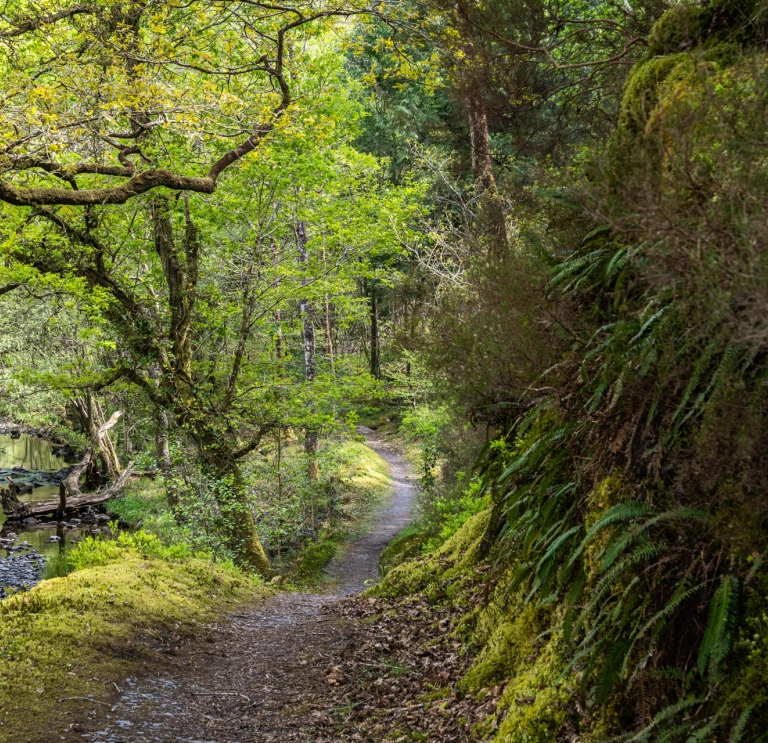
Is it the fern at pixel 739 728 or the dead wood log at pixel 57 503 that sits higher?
the fern at pixel 739 728

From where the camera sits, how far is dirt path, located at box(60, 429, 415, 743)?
4523 millimetres

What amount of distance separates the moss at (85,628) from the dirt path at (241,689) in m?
0.26

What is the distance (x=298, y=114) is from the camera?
1005 cm

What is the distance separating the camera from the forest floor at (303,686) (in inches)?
173

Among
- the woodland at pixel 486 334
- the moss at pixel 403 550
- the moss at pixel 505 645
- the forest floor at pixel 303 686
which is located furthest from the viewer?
the moss at pixel 403 550

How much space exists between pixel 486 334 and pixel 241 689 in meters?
3.78

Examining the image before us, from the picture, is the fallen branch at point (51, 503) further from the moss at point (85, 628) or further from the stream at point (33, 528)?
the moss at point (85, 628)

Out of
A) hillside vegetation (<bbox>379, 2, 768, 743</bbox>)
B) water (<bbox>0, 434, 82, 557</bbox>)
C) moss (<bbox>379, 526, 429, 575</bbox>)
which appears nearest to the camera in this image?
hillside vegetation (<bbox>379, 2, 768, 743</bbox>)

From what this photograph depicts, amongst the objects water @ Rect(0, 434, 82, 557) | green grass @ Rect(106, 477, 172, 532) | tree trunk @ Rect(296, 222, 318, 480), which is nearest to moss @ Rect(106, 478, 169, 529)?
green grass @ Rect(106, 477, 172, 532)

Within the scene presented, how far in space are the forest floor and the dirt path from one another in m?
0.01

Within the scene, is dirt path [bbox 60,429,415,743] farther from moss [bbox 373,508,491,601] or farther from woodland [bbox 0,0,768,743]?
moss [bbox 373,508,491,601]

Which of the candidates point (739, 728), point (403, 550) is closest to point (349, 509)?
point (403, 550)

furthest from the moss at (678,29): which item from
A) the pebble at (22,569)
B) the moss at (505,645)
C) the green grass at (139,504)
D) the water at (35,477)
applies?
the green grass at (139,504)

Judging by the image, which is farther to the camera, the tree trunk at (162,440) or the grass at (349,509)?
the grass at (349,509)
